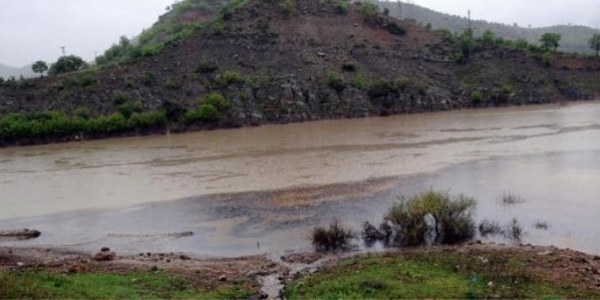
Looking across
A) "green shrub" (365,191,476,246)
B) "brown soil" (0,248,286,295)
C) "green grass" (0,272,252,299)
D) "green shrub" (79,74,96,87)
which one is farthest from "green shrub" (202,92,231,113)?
"green grass" (0,272,252,299)

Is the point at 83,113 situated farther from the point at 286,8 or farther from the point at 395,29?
the point at 395,29

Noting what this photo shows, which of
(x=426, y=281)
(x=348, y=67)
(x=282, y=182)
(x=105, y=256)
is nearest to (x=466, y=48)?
(x=348, y=67)

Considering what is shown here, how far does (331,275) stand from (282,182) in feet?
55.3

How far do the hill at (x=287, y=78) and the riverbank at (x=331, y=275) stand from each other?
45.1 m

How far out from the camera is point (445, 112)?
69.8 metres

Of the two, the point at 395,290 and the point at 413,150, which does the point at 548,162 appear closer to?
the point at 413,150

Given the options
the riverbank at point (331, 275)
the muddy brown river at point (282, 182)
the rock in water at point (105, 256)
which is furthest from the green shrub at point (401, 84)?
the rock in water at point (105, 256)

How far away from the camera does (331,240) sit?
19.8 m

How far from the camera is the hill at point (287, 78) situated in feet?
206

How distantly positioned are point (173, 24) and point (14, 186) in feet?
251

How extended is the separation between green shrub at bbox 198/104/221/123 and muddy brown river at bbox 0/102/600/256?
706 centimetres

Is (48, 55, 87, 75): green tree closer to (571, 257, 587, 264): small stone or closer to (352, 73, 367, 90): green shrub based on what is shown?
(352, 73, 367, 90): green shrub

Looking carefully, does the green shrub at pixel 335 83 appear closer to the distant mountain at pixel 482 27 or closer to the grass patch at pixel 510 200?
the grass patch at pixel 510 200

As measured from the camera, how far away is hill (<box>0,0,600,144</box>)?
6284cm
